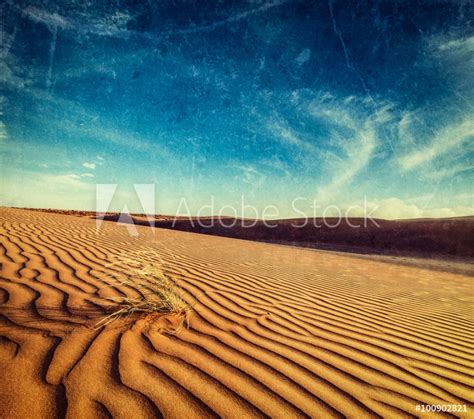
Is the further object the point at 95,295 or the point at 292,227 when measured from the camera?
the point at 292,227

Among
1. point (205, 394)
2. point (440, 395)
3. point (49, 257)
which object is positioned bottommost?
point (440, 395)

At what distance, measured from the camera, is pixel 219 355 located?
1.65 metres

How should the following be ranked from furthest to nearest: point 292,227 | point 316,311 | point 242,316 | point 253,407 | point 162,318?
point 292,227 → point 316,311 → point 242,316 → point 162,318 → point 253,407

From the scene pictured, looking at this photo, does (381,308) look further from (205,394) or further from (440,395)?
(205,394)

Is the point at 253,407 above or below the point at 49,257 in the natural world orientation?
below

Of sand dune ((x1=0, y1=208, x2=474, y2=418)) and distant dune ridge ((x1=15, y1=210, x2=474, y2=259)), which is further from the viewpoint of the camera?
distant dune ridge ((x1=15, y1=210, x2=474, y2=259))

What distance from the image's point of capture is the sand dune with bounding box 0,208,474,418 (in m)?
1.24

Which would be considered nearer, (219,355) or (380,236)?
(219,355)

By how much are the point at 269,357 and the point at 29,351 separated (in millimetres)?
1333

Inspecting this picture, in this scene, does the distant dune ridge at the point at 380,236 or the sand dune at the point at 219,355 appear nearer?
the sand dune at the point at 219,355

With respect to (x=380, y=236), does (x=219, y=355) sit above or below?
below

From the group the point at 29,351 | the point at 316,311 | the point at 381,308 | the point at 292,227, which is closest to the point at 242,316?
the point at 316,311

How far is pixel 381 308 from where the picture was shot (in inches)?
125

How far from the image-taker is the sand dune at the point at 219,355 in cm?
124
